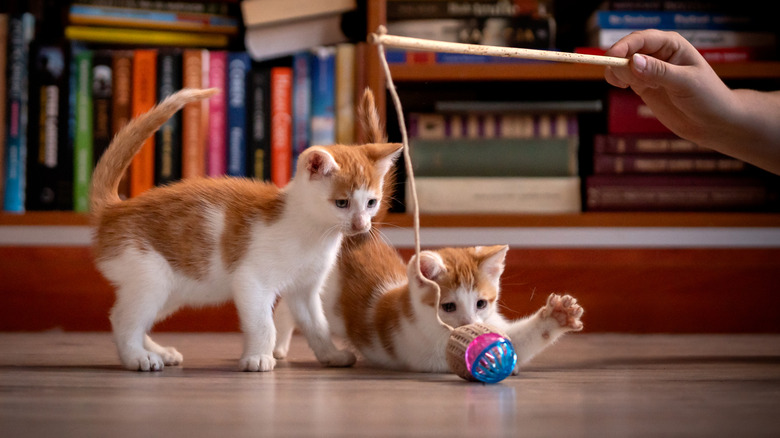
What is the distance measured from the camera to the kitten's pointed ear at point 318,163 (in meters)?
1.18

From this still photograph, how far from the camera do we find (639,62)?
48.1 inches

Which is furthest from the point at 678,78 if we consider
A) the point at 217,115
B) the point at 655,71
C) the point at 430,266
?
the point at 217,115

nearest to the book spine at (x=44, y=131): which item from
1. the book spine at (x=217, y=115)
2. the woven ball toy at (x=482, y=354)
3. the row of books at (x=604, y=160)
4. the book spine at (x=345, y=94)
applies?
the book spine at (x=217, y=115)

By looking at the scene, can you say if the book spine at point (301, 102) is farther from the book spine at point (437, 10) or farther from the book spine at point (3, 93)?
the book spine at point (3, 93)

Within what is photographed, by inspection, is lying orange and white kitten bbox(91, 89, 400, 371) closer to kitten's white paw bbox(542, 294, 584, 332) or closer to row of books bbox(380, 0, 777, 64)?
kitten's white paw bbox(542, 294, 584, 332)

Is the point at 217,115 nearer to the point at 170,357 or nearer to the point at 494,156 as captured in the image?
the point at 494,156

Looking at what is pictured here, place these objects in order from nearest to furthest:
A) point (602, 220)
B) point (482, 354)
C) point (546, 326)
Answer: point (482, 354), point (546, 326), point (602, 220)

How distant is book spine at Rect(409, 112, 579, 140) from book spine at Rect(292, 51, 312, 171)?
268 millimetres

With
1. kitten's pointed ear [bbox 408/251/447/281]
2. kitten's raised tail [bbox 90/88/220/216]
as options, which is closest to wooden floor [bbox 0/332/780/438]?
kitten's pointed ear [bbox 408/251/447/281]

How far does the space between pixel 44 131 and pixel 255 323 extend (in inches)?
40.9

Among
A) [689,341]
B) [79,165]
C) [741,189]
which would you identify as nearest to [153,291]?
[79,165]

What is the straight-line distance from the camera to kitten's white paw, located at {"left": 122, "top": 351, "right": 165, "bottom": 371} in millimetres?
1202

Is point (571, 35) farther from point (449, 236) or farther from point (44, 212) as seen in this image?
point (44, 212)

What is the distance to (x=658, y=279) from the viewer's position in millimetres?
1915
